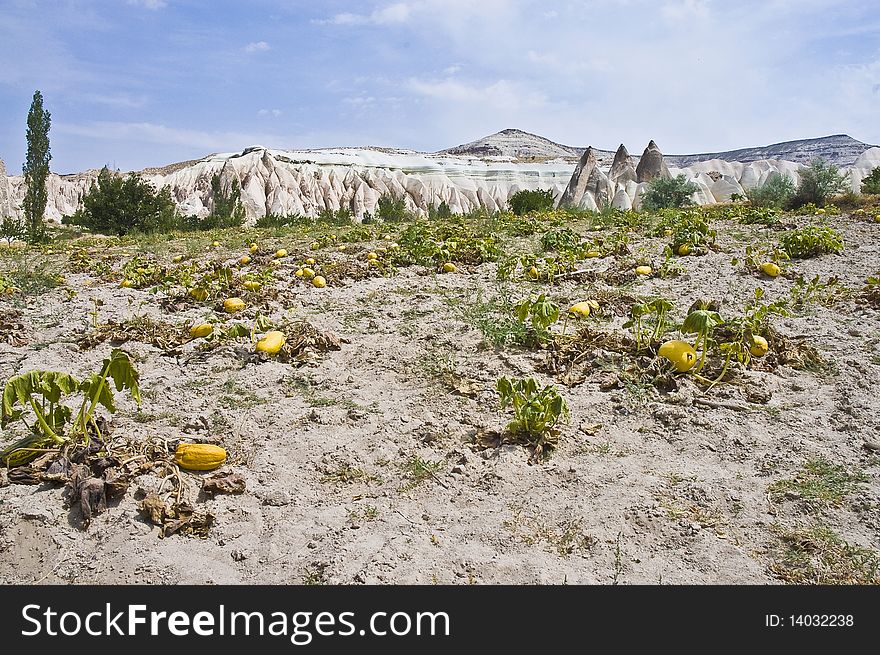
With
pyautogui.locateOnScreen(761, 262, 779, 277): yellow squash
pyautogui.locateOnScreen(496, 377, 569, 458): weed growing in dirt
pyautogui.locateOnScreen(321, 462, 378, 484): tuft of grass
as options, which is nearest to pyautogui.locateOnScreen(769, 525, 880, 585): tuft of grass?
pyautogui.locateOnScreen(496, 377, 569, 458): weed growing in dirt

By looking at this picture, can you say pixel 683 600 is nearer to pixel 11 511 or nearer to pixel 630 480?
pixel 630 480

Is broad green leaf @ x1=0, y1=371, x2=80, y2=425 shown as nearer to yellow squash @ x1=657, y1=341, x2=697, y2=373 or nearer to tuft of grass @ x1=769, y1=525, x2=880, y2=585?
tuft of grass @ x1=769, y1=525, x2=880, y2=585

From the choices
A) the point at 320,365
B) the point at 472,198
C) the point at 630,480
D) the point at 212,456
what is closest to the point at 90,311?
the point at 320,365

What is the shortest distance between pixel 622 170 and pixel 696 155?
109m

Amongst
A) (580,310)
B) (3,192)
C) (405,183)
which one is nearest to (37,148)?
(3,192)

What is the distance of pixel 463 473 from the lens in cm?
283

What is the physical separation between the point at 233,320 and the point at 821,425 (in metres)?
4.53

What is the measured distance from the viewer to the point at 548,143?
6855 inches

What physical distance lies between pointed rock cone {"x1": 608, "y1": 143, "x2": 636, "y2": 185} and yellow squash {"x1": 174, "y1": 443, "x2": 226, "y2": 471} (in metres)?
55.6

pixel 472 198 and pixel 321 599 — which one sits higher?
pixel 472 198

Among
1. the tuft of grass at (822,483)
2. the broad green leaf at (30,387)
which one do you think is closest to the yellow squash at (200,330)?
the broad green leaf at (30,387)

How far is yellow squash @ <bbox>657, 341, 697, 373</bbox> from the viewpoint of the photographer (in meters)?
3.77

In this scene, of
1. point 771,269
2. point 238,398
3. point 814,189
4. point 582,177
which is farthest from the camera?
point 582,177

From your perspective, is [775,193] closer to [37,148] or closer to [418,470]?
[418,470]
